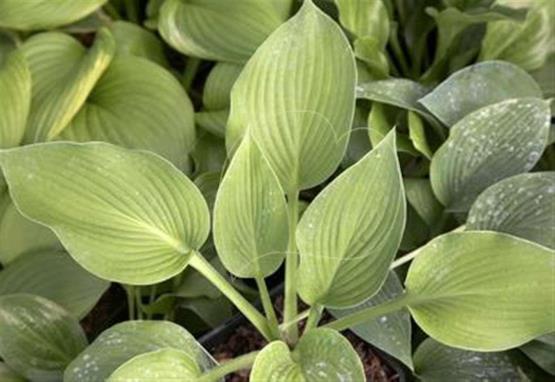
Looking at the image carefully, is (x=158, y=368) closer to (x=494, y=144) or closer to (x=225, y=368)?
(x=225, y=368)

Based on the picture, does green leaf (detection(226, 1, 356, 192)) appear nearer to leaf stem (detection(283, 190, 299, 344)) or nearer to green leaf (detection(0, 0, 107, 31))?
leaf stem (detection(283, 190, 299, 344))

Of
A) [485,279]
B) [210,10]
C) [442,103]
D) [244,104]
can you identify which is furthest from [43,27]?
[485,279]

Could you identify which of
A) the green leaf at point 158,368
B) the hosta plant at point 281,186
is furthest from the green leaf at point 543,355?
the green leaf at point 158,368

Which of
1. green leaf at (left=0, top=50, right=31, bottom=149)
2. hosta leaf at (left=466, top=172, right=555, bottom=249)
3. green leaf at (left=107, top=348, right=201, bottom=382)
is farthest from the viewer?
green leaf at (left=0, top=50, right=31, bottom=149)

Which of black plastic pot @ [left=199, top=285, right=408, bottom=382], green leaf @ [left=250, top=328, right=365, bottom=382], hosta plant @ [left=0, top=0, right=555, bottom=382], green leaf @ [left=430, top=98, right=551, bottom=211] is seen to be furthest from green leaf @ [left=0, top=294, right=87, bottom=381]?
green leaf @ [left=430, top=98, right=551, bottom=211]

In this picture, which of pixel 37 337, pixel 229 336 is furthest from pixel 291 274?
pixel 37 337

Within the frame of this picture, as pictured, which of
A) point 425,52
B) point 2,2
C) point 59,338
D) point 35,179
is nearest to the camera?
point 35,179

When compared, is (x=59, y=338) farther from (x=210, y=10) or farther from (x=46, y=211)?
(x=210, y=10)

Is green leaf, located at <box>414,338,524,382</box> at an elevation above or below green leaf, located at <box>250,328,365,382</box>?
below
